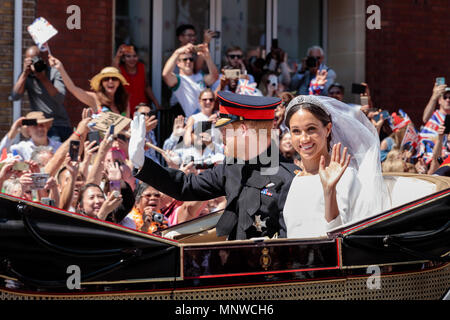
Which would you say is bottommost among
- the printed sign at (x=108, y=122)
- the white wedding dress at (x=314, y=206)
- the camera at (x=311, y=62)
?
the white wedding dress at (x=314, y=206)

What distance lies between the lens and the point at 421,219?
4176 millimetres

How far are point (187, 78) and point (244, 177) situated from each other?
14.9ft

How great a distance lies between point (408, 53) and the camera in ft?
38.0

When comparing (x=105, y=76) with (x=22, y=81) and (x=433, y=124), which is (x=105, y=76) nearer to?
(x=22, y=81)

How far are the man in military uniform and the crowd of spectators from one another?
0.67 metres

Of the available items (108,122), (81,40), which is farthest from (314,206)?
(81,40)

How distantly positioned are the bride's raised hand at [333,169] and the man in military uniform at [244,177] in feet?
1.37

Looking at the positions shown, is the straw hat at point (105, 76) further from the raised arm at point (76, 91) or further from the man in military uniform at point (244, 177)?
the man in military uniform at point (244, 177)

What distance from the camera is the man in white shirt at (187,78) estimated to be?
8.69m

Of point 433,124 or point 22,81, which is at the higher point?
point 22,81

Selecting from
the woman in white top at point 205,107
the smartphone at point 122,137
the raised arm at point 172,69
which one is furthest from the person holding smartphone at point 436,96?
the smartphone at point 122,137

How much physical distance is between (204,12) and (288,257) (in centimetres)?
725

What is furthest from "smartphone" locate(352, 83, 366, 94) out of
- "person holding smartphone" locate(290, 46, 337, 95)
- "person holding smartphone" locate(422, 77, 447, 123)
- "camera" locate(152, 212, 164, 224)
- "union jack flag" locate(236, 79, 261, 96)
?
"camera" locate(152, 212, 164, 224)

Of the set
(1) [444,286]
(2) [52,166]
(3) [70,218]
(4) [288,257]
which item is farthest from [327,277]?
(2) [52,166]
